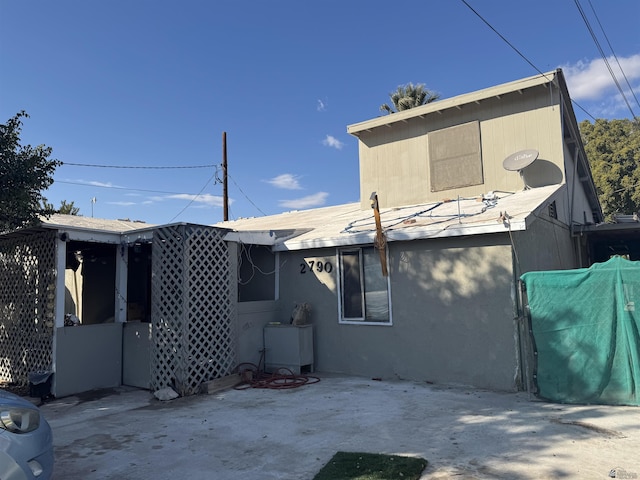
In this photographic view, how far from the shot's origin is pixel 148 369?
816cm

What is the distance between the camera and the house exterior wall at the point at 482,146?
9.73m

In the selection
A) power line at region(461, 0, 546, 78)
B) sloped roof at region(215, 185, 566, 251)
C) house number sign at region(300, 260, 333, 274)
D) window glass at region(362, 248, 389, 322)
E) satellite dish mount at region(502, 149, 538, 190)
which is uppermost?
power line at region(461, 0, 546, 78)

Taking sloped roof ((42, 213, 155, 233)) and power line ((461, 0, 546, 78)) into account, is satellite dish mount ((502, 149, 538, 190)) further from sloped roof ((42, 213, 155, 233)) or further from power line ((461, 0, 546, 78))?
sloped roof ((42, 213, 155, 233))

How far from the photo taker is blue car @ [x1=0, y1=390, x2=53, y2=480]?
9.17 ft

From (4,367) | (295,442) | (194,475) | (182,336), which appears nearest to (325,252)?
(182,336)

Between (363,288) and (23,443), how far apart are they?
6.33 metres

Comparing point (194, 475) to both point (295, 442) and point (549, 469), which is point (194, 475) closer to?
point (295, 442)

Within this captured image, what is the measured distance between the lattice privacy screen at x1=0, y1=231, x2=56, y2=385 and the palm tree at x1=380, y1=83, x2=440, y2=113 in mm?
19759

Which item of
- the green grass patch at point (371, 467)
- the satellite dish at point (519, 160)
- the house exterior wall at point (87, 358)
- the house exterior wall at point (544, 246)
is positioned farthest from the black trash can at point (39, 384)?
the satellite dish at point (519, 160)

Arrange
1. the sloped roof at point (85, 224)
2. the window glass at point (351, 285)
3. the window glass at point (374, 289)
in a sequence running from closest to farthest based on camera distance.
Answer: the window glass at point (374, 289) → the sloped roof at point (85, 224) → the window glass at point (351, 285)

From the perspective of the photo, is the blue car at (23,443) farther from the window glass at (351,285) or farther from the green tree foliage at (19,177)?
the window glass at (351,285)

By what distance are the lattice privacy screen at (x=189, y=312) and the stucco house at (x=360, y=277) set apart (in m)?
0.03

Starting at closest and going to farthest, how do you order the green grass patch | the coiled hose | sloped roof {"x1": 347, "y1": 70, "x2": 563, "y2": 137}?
the green grass patch < the coiled hose < sloped roof {"x1": 347, "y1": 70, "x2": 563, "y2": 137}

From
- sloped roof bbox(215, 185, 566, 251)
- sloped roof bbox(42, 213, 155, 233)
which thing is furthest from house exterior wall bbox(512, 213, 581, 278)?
sloped roof bbox(42, 213, 155, 233)
